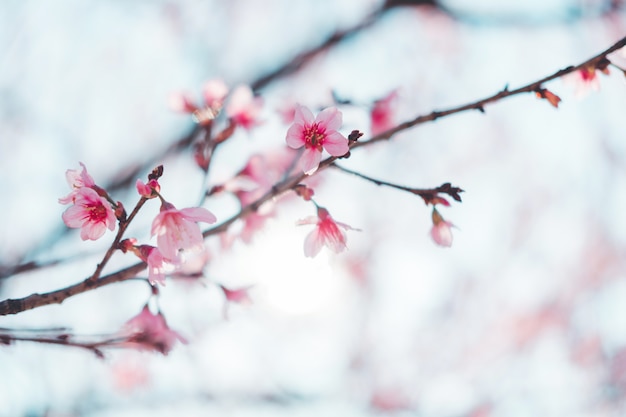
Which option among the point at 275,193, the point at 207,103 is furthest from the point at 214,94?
the point at 275,193

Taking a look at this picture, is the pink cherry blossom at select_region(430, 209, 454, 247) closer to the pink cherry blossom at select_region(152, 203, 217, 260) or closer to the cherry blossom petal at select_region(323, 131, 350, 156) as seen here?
the cherry blossom petal at select_region(323, 131, 350, 156)

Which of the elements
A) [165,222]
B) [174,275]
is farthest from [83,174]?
[174,275]

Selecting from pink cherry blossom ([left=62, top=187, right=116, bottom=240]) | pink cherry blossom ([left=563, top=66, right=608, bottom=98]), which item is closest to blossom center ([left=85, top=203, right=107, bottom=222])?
pink cherry blossom ([left=62, top=187, right=116, bottom=240])

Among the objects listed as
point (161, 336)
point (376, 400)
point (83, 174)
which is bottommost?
point (161, 336)

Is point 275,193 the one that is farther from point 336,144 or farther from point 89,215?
point 89,215

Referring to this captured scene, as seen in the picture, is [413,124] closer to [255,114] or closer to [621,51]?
[621,51]
